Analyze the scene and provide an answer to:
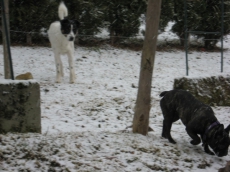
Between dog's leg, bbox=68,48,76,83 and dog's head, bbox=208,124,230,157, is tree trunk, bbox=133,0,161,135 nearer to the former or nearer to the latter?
dog's head, bbox=208,124,230,157

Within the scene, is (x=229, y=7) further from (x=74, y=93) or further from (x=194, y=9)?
(x=74, y=93)

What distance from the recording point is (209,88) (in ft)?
25.8

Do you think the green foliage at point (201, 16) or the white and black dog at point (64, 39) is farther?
the green foliage at point (201, 16)

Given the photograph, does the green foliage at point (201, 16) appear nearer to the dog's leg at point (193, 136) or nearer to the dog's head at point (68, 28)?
the dog's head at point (68, 28)

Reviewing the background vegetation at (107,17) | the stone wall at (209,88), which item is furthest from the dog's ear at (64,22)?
the background vegetation at (107,17)

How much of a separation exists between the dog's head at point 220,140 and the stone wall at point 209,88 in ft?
10.4

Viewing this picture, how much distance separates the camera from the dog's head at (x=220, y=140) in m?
4.38

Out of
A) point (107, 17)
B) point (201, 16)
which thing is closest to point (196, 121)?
point (107, 17)

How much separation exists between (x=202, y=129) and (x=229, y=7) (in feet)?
40.1

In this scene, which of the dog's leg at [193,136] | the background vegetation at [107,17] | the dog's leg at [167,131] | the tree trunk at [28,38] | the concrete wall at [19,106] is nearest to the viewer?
the concrete wall at [19,106]

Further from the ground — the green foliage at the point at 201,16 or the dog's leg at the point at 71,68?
the green foliage at the point at 201,16

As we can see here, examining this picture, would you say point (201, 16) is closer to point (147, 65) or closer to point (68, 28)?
point (68, 28)

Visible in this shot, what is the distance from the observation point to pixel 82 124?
593cm

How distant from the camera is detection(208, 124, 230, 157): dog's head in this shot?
173 inches
